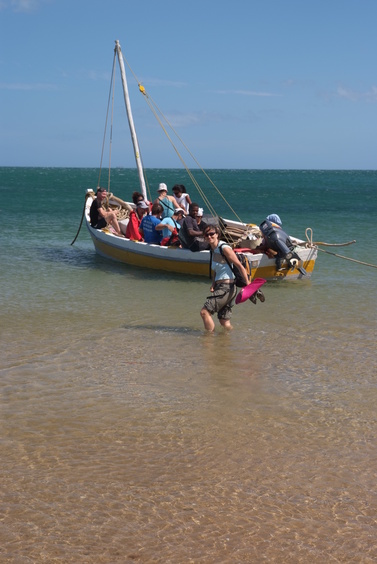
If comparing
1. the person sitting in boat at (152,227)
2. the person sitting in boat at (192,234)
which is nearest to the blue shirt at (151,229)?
the person sitting in boat at (152,227)

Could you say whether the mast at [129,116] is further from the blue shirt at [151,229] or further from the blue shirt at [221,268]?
the blue shirt at [221,268]

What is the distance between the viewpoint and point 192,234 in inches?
570

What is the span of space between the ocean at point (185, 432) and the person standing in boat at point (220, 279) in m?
0.40

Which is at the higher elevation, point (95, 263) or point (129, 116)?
point (129, 116)

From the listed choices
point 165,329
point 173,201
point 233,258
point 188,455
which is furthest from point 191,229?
point 188,455

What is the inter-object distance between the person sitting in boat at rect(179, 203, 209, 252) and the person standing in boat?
447 cm

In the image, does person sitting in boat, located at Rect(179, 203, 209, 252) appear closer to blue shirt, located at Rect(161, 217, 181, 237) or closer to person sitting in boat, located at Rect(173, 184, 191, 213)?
blue shirt, located at Rect(161, 217, 181, 237)

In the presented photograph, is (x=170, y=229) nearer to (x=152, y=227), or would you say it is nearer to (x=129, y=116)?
(x=152, y=227)

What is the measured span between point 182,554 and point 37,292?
969 centimetres

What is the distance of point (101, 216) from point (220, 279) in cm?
932

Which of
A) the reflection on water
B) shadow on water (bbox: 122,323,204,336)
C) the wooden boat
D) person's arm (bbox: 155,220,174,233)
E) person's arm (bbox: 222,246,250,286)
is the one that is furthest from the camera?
person's arm (bbox: 155,220,174,233)

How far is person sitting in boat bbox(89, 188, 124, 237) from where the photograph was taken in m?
18.1

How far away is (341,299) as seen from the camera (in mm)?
13188

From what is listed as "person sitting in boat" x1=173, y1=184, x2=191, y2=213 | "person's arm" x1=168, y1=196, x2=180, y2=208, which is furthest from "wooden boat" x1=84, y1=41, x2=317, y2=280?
"person's arm" x1=168, y1=196, x2=180, y2=208
